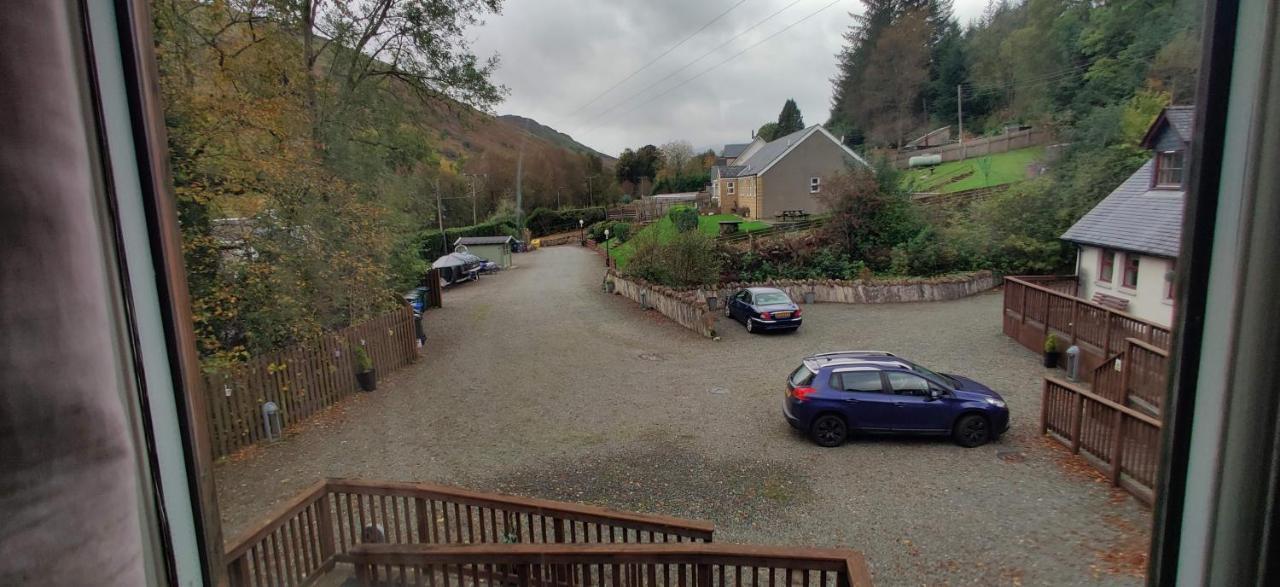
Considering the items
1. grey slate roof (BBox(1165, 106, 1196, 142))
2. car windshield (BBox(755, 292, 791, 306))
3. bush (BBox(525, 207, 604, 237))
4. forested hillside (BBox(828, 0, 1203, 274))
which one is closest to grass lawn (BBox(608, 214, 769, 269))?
car windshield (BBox(755, 292, 791, 306))

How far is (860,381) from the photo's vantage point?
5.56 m

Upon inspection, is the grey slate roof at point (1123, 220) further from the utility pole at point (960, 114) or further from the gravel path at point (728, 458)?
the utility pole at point (960, 114)

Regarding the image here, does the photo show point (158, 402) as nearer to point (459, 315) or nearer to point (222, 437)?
point (222, 437)

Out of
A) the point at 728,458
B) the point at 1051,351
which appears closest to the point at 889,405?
the point at 728,458

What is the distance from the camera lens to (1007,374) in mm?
7613

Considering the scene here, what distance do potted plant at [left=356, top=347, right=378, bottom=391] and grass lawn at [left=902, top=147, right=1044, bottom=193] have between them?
9.59 m

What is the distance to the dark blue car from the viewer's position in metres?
10.3

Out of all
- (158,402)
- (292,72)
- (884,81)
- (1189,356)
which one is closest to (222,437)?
(292,72)

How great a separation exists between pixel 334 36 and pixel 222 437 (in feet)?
19.5

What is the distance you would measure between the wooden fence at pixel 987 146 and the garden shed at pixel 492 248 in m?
14.5

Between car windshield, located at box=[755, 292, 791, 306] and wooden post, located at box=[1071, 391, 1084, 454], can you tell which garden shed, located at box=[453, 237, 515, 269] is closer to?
car windshield, located at box=[755, 292, 791, 306]

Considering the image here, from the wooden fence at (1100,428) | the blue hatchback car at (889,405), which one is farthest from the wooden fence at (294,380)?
the wooden fence at (1100,428)

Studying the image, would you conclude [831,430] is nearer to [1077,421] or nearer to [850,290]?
[1077,421]

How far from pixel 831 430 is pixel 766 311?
4.92 m
